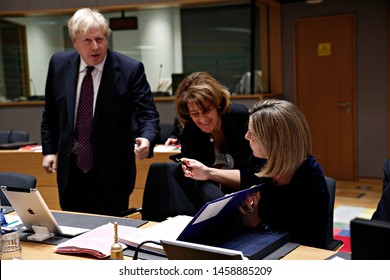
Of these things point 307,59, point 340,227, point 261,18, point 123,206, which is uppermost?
point 261,18

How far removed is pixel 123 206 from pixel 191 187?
1.90 feet

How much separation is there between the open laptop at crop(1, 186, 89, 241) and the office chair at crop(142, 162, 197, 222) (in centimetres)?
59

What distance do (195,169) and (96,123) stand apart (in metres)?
0.69

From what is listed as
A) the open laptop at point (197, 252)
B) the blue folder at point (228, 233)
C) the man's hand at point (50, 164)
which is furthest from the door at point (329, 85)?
the open laptop at point (197, 252)

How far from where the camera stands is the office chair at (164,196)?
2615mm

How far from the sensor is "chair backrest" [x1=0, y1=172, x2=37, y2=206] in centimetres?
288

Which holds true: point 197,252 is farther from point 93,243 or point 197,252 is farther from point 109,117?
point 109,117

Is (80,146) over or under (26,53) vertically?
under

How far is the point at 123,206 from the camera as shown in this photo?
296 cm

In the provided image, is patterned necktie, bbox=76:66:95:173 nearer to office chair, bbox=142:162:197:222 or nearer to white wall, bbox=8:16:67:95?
office chair, bbox=142:162:197:222

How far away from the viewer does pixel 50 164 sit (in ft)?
9.34

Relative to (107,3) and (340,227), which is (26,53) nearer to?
(107,3)

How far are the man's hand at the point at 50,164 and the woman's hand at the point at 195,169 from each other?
0.81 meters

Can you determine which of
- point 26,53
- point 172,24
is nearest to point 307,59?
point 172,24
